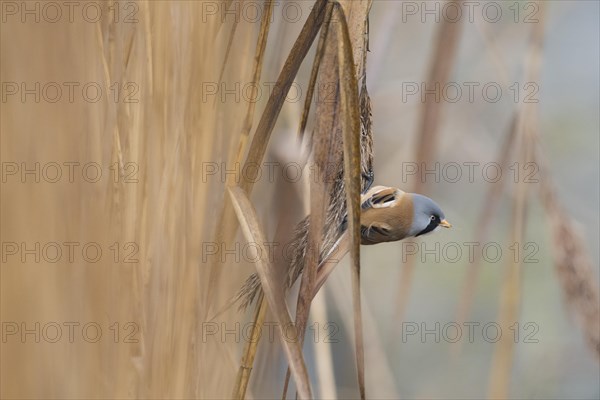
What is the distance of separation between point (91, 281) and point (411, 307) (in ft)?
2.67

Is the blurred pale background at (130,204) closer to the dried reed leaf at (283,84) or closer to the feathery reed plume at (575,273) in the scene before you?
the dried reed leaf at (283,84)

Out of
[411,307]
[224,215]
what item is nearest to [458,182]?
[411,307]

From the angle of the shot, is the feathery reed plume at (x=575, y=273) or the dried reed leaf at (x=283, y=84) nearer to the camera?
the dried reed leaf at (x=283, y=84)

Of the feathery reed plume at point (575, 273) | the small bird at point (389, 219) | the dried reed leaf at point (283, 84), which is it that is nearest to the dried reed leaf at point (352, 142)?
the dried reed leaf at point (283, 84)

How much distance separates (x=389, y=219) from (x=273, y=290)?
0.71 feet

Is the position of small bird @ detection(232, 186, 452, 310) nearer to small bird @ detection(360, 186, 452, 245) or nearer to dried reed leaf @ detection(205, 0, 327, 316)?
small bird @ detection(360, 186, 452, 245)

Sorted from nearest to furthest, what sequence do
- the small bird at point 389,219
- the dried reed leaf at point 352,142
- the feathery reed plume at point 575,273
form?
the dried reed leaf at point 352,142 → the small bird at point 389,219 → the feathery reed plume at point 575,273

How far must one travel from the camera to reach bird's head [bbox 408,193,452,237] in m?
0.91

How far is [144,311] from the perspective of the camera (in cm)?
89

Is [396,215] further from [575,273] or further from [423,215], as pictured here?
[575,273]

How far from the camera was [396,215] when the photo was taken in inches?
35.4

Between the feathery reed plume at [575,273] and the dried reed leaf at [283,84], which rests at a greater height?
the dried reed leaf at [283,84]

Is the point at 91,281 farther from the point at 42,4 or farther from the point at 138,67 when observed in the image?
the point at 42,4

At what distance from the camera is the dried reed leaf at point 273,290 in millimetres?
758
